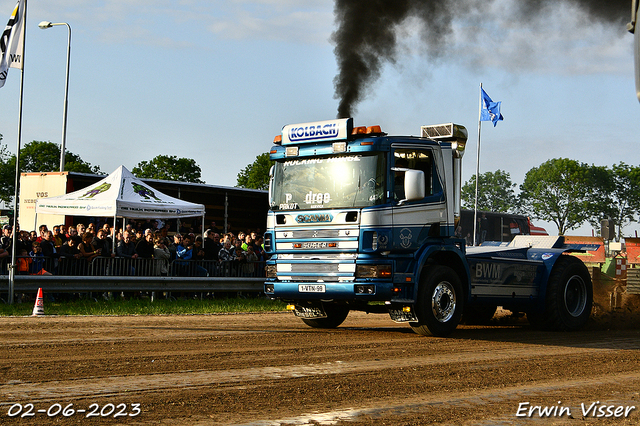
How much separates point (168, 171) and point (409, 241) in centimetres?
8367

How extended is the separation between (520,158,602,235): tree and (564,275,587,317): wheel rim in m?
84.7

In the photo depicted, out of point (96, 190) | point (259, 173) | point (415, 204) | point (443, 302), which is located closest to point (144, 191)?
point (96, 190)

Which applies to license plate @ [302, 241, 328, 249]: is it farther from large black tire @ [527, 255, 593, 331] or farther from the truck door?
large black tire @ [527, 255, 593, 331]

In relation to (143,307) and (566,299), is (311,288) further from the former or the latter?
(143,307)

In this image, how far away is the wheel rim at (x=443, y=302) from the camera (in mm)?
10867

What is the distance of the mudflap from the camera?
1216cm

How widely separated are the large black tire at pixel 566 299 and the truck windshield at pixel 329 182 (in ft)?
15.1

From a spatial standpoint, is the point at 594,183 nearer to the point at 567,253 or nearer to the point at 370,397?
the point at 567,253

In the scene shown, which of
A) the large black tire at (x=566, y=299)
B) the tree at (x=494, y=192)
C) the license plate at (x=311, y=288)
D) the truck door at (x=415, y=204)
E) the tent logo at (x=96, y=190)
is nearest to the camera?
the truck door at (x=415, y=204)

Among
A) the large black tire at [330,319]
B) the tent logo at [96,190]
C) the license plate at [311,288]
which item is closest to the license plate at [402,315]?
the license plate at [311,288]

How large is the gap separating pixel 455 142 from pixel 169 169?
8305cm

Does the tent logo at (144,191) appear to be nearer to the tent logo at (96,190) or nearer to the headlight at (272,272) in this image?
the tent logo at (96,190)

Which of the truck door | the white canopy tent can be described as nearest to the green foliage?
the white canopy tent

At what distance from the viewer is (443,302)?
1105cm
